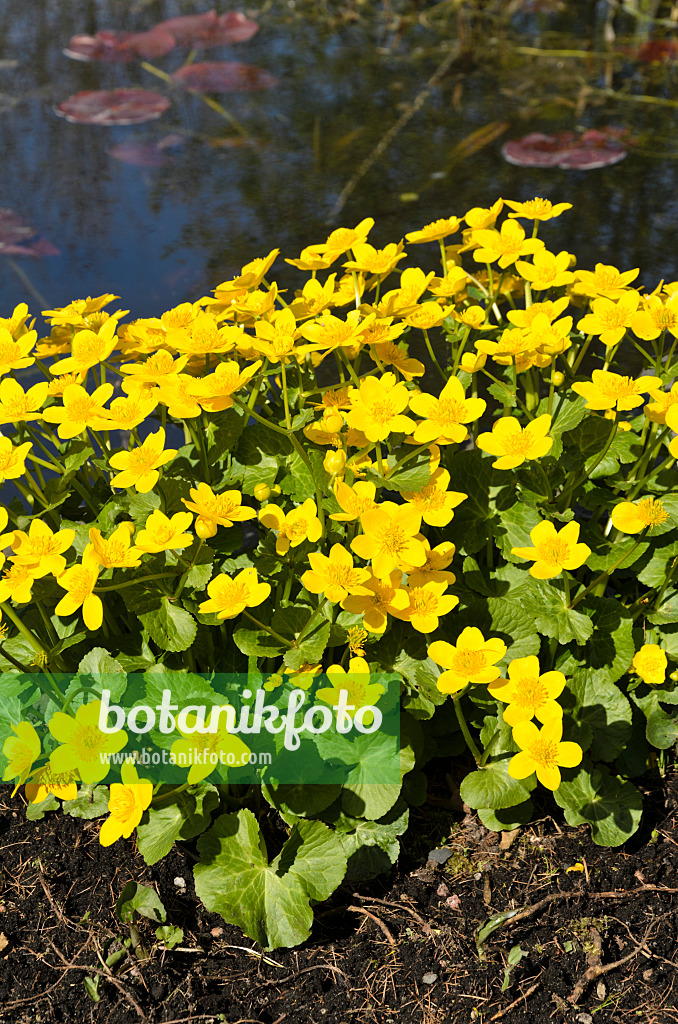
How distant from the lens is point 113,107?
4961 mm

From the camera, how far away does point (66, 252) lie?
3.79 m

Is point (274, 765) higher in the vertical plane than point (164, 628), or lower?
lower

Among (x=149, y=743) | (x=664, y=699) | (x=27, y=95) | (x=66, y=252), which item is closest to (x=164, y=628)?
(x=149, y=743)

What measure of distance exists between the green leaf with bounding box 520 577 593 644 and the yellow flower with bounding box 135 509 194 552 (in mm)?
619

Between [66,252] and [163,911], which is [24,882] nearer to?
[163,911]

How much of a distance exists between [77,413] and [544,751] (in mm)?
969

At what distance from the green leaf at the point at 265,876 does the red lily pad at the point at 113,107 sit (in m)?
4.34

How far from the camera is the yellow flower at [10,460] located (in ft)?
4.85

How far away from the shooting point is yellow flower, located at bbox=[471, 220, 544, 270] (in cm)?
175

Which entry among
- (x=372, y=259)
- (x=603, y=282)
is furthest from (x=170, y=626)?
(x=603, y=282)

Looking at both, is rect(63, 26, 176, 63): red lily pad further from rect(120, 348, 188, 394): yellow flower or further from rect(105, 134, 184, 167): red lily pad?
rect(120, 348, 188, 394): yellow flower

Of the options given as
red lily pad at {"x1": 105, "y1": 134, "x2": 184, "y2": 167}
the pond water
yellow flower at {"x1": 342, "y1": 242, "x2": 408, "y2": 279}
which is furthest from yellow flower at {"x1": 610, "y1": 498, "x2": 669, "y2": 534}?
red lily pad at {"x1": 105, "y1": 134, "x2": 184, "y2": 167}

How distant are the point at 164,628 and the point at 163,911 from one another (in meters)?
0.54

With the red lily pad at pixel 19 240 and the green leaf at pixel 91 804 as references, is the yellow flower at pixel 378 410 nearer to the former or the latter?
the green leaf at pixel 91 804
